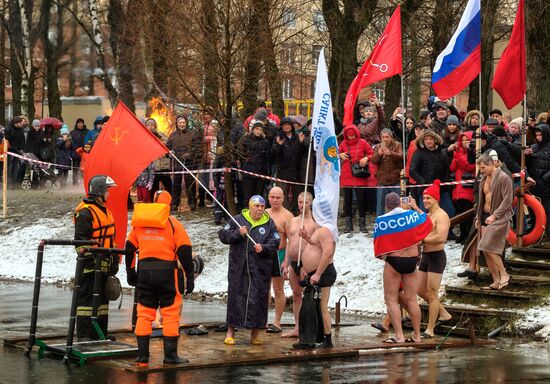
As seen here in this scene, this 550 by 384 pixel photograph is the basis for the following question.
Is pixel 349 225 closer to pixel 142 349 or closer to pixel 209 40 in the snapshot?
pixel 209 40

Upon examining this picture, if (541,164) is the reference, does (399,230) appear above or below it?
below

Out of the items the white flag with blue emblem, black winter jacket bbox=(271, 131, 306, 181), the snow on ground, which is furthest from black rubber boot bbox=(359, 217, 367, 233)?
the white flag with blue emblem

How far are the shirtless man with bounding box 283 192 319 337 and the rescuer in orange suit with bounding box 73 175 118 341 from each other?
86.8 inches

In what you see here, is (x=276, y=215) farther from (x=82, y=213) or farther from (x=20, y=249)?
(x=20, y=249)

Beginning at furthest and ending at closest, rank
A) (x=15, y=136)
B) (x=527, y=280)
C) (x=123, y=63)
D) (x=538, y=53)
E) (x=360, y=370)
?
(x=123, y=63) → (x=15, y=136) → (x=538, y=53) → (x=527, y=280) → (x=360, y=370)

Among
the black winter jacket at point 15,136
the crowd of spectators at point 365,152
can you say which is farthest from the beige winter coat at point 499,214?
the black winter jacket at point 15,136

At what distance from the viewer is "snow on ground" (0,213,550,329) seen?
19.1 metres

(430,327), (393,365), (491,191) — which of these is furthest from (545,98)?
(393,365)

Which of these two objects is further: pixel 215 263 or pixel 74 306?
pixel 215 263

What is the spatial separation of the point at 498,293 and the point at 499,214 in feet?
3.50

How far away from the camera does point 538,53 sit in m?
23.0

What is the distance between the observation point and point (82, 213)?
14656mm

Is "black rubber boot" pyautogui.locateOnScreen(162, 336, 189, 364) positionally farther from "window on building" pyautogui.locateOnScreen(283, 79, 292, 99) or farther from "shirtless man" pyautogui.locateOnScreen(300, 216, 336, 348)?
"window on building" pyautogui.locateOnScreen(283, 79, 292, 99)

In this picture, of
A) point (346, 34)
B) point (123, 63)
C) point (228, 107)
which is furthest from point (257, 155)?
point (123, 63)
